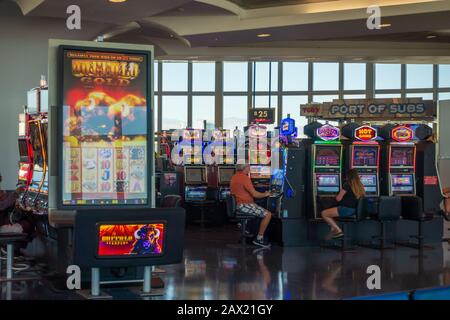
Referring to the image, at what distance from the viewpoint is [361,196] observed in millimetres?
9961

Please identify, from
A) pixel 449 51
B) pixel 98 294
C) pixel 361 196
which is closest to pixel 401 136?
pixel 361 196

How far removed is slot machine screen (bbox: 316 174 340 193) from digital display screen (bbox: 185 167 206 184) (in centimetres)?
381

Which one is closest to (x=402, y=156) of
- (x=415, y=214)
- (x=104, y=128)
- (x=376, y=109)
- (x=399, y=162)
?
(x=399, y=162)

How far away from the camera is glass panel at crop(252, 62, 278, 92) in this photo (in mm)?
23891

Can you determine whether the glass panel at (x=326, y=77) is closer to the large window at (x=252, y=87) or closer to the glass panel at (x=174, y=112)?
the large window at (x=252, y=87)

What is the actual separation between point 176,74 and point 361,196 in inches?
594

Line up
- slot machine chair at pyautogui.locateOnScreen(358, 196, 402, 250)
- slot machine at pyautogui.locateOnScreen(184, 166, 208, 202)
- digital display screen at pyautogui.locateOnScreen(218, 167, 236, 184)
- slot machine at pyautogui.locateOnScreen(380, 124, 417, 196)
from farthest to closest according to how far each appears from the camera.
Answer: digital display screen at pyautogui.locateOnScreen(218, 167, 236, 184) → slot machine at pyautogui.locateOnScreen(184, 166, 208, 202) → slot machine at pyautogui.locateOnScreen(380, 124, 417, 196) → slot machine chair at pyautogui.locateOnScreen(358, 196, 402, 250)

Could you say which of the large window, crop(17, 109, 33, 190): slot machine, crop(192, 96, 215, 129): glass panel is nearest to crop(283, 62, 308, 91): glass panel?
the large window

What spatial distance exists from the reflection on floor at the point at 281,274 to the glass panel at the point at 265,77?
13851 mm

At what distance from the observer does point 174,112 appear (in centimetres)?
2434

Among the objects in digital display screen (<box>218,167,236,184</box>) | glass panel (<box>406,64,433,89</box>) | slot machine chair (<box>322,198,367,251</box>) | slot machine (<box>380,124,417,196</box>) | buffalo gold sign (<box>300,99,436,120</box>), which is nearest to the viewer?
slot machine chair (<box>322,198,367,251</box>)

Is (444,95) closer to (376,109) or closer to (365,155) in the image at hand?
(376,109)

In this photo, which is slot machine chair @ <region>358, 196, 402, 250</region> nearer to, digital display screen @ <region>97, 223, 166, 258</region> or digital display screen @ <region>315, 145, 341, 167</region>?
digital display screen @ <region>315, 145, 341, 167</region>

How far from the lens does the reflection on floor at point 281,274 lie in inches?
264
